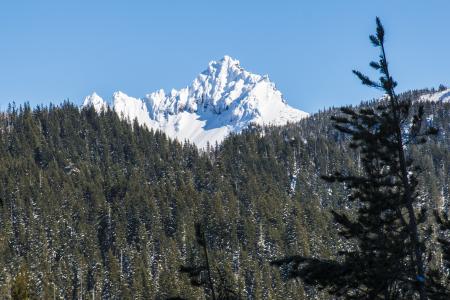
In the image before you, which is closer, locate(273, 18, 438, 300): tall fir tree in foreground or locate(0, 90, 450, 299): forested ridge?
locate(273, 18, 438, 300): tall fir tree in foreground

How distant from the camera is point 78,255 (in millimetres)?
130750

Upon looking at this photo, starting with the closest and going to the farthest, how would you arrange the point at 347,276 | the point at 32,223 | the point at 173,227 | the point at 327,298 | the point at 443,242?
the point at 347,276 < the point at 443,242 < the point at 327,298 < the point at 32,223 < the point at 173,227

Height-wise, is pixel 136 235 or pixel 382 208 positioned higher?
pixel 136 235

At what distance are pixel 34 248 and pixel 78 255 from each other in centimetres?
1050

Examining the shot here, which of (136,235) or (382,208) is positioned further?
(136,235)

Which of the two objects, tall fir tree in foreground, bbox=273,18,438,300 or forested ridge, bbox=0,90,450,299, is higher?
forested ridge, bbox=0,90,450,299

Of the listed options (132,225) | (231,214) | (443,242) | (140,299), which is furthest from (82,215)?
(443,242)

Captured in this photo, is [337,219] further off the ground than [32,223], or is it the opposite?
[32,223]

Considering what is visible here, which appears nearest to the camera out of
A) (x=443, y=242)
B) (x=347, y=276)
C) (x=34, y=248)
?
(x=347, y=276)

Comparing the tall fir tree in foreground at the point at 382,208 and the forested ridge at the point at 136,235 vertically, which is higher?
the forested ridge at the point at 136,235

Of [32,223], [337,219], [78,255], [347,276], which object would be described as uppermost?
[32,223]

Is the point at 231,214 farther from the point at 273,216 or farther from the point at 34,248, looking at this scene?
the point at 34,248

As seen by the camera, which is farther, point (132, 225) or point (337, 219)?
point (132, 225)

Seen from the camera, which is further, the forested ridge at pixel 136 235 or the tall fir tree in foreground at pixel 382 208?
the forested ridge at pixel 136 235
